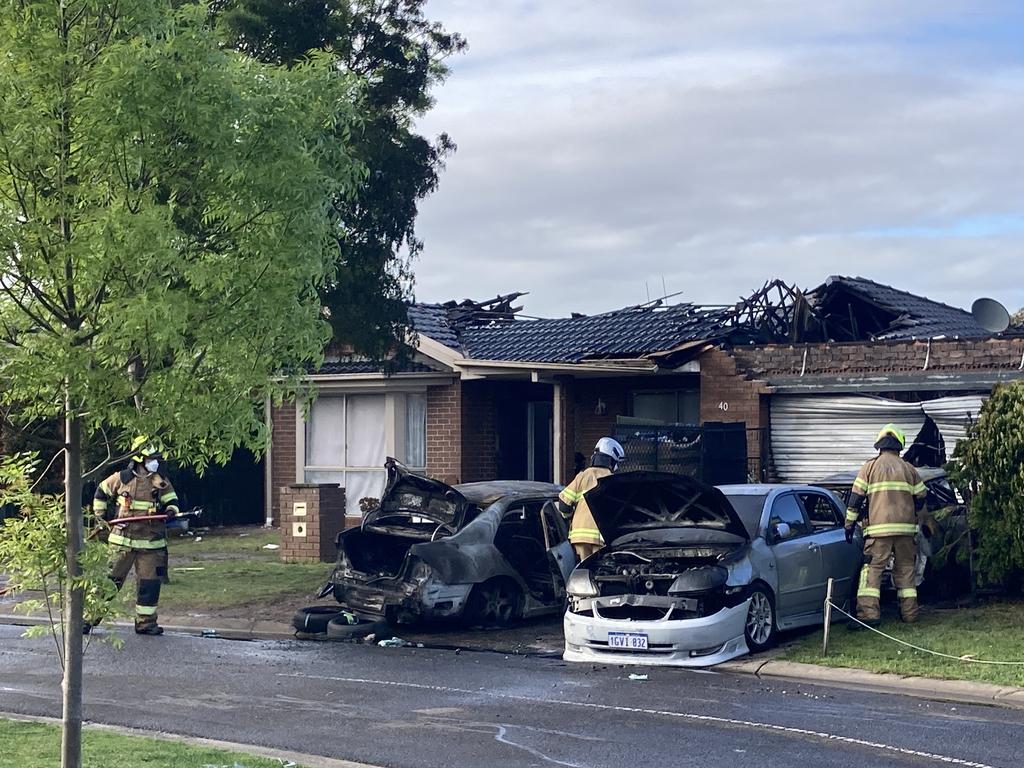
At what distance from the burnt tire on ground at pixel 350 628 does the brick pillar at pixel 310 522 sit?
5.68 metres

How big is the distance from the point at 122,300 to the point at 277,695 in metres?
5.16

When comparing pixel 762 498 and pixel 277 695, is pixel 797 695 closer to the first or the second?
pixel 762 498

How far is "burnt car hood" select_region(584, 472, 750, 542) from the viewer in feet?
40.4

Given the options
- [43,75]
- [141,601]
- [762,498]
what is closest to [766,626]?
[762,498]

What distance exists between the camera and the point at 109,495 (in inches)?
583

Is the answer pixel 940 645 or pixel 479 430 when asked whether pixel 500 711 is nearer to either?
pixel 940 645

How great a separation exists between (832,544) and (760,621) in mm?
1663

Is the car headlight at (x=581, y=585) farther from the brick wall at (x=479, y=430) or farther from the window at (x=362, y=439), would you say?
the window at (x=362, y=439)

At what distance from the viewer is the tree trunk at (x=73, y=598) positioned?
6691 millimetres

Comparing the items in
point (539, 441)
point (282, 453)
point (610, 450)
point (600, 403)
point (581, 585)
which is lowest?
point (581, 585)

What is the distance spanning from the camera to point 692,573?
11812 millimetres

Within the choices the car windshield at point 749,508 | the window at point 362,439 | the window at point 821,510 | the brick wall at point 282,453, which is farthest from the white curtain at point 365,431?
the car windshield at point 749,508

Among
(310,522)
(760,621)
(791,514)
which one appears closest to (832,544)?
(791,514)

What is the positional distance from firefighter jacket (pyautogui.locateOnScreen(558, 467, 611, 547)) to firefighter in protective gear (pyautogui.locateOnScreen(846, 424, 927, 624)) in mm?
2438
